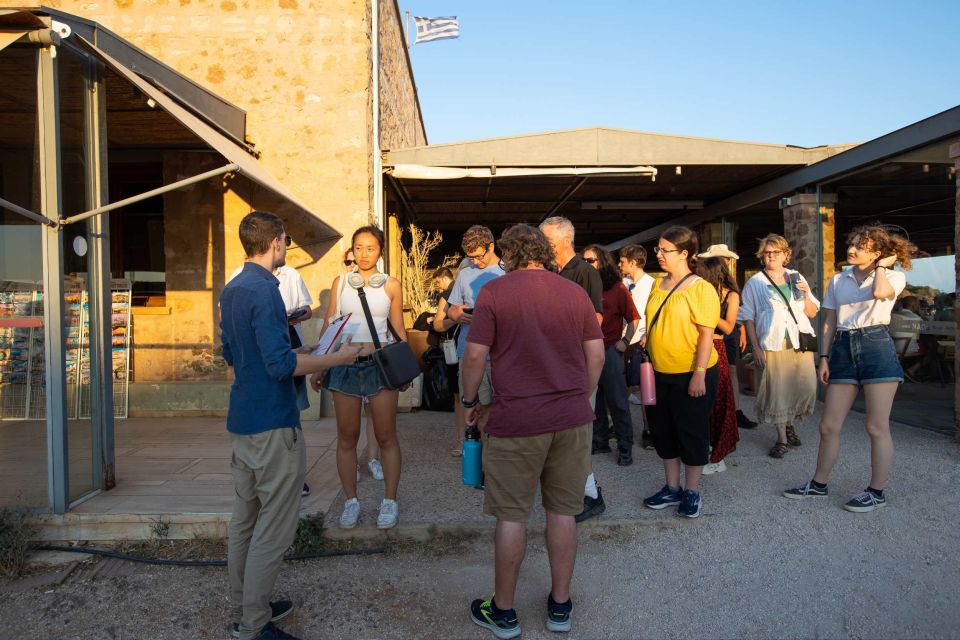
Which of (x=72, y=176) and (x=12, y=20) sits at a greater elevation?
(x=12, y=20)

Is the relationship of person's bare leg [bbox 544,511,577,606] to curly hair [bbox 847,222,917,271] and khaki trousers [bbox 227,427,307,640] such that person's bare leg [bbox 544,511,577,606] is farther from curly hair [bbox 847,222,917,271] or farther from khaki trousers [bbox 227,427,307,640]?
curly hair [bbox 847,222,917,271]

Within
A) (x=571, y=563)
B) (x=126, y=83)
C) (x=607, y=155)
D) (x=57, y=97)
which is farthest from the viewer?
(x=607, y=155)

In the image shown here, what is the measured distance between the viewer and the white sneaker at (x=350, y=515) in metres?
3.68

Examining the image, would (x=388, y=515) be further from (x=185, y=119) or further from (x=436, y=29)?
(x=436, y=29)

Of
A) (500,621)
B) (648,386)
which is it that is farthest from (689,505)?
(500,621)

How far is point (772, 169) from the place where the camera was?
27.5 ft

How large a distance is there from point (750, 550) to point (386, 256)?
5.94 meters

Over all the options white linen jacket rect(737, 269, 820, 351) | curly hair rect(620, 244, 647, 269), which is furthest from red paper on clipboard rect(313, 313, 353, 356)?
white linen jacket rect(737, 269, 820, 351)

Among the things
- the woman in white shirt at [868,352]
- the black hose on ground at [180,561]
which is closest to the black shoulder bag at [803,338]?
the woman in white shirt at [868,352]

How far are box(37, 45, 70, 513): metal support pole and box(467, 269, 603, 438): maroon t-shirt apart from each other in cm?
267

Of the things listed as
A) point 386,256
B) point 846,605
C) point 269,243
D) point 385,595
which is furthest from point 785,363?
point 386,256

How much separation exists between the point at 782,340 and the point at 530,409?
11.6ft

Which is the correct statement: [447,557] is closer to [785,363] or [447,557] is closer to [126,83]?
[785,363]

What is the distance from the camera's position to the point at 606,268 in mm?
5035
